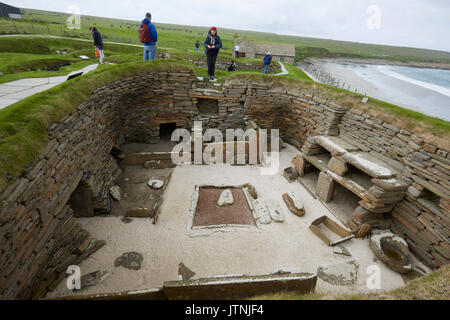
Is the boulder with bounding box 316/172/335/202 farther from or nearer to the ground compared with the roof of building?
nearer to the ground

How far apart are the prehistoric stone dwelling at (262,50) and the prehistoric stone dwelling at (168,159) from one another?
1007 inches

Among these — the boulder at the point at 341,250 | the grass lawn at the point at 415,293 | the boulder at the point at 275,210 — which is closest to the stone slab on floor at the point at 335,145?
the boulder at the point at 275,210

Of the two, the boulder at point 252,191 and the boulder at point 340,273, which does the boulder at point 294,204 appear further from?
the boulder at point 340,273

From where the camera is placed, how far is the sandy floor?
5.89 m

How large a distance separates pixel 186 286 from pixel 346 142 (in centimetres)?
807

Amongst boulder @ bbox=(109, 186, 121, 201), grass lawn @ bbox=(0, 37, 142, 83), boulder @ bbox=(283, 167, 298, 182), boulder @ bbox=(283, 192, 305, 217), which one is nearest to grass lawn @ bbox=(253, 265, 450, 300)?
boulder @ bbox=(283, 192, 305, 217)

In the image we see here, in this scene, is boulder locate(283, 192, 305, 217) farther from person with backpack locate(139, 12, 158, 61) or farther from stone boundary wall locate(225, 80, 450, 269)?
person with backpack locate(139, 12, 158, 61)

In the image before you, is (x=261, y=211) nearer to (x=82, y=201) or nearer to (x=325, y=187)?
(x=325, y=187)

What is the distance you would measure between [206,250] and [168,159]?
531 centimetres

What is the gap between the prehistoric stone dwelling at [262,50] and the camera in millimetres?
35172

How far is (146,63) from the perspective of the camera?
449 inches

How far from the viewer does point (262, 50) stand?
1444 inches

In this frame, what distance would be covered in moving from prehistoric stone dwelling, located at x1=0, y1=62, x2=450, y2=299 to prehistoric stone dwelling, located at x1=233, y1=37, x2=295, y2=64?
2557 cm

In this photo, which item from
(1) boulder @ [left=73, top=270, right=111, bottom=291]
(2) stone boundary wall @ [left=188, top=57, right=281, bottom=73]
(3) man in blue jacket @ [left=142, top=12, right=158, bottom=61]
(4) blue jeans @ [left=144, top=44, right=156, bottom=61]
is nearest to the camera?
(1) boulder @ [left=73, top=270, right=111, bottom=291]
